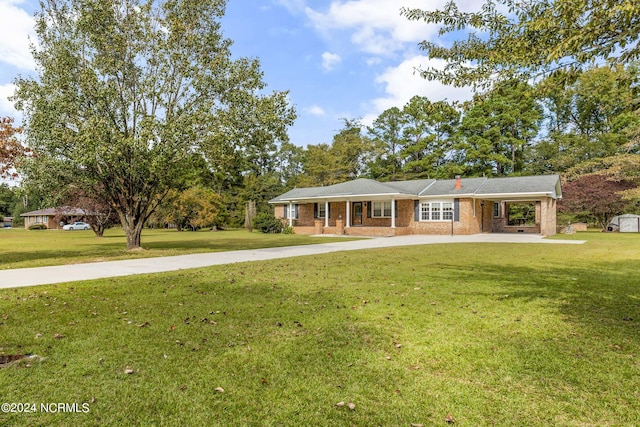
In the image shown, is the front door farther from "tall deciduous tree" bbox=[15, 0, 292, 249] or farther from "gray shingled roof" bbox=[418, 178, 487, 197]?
"tall deciduous tree" bbox=[15, 0, 292, 249]

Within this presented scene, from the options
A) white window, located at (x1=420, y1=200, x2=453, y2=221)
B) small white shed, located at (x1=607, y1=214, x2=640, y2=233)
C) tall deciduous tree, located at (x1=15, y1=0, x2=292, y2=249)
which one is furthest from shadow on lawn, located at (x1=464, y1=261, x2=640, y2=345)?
small white shed, located at (x1=607, y1=214, x2=640, y2=233)

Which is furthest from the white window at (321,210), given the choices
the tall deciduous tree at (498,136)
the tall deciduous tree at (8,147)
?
the tall deciduous tree at (8,147)

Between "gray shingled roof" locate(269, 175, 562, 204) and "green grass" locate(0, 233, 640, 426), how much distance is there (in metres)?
19.1

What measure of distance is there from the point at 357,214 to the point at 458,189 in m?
7.90

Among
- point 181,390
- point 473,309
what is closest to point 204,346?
point 181,390

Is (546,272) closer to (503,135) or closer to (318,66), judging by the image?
(318,66)

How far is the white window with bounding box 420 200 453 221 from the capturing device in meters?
26.5

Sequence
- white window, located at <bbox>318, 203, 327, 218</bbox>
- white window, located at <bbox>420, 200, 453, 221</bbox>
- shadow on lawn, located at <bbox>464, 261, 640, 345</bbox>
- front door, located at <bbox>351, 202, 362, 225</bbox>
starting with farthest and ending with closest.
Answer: white window, located at <bbox>318, 203, 327, 218</bbox>
front door, located at <bbox>351, 202, 362, 225</bbox>
white window, located at <bbox>420, 200, 453, 221</bbox>
shadow on lawn, located at <bbox>464, 261, 640, 345</bbox>

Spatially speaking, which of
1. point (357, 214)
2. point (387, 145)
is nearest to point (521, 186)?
point (357, 214)

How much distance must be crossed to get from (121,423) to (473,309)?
4.61 m

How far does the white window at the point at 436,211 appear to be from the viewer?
2652 cm

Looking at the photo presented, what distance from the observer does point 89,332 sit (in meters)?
4.44

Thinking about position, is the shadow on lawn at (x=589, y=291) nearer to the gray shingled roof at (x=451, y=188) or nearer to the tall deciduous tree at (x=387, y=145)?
the gray shingled roof at (x=451, y=188)

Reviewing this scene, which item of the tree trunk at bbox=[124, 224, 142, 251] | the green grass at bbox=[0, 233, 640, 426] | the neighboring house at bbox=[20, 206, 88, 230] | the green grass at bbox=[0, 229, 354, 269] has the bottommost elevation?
the green grass at bbox=[0, 233, 640, 426]
